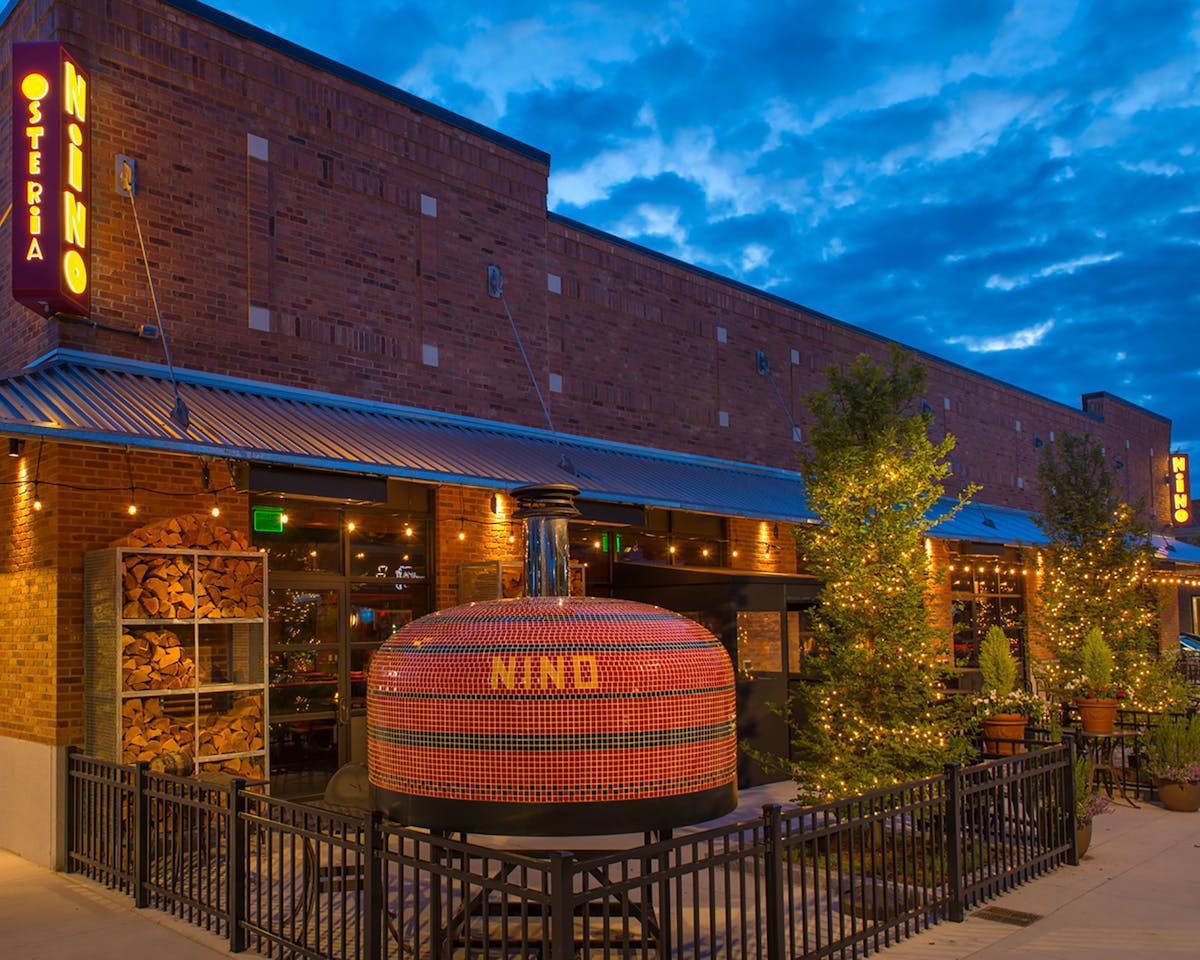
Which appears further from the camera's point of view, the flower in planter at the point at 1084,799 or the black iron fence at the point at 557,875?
the flower in planter at the point at 1084,799

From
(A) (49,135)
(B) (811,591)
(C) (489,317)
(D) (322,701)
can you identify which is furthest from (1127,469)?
(A) (49,135)

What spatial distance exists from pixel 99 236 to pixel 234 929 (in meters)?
6.81

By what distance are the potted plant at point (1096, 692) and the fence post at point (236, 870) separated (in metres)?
10.1

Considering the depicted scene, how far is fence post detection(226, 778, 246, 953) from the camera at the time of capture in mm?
6918

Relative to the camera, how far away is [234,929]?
6.91m

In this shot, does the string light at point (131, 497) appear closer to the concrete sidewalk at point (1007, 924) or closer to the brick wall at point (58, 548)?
the brick wall at point (58, 548)

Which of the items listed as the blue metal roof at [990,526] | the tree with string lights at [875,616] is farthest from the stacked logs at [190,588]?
the blue metal roof at [990,526]

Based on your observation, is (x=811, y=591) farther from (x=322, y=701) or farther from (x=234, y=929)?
(x=234, y=929)

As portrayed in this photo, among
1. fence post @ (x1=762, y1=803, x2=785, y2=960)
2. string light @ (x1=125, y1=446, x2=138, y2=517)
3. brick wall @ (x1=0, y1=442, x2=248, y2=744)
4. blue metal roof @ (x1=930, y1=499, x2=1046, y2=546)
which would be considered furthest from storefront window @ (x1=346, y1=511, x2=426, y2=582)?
blue metal roof @ (x1=930, y1=499, x2=1046, y2=546)

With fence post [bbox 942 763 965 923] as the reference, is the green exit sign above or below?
above

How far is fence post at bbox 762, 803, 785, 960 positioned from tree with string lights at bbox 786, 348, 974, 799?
3335 millimetres

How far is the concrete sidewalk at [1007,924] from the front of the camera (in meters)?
6.80

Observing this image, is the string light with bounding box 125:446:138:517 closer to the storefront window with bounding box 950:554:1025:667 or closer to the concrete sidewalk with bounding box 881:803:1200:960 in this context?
the concrete sidewalk with bounding box 881:803:1200:960

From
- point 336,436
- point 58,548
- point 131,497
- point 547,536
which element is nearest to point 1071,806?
point 547,536
